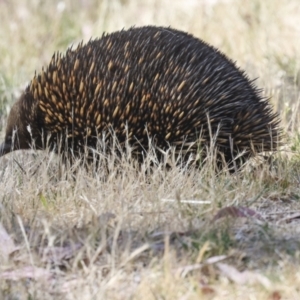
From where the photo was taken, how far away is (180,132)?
15.7 feet

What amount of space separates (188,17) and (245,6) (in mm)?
599

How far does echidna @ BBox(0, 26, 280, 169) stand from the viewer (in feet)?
15.6

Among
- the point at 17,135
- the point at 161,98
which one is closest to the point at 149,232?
the point at 161,98

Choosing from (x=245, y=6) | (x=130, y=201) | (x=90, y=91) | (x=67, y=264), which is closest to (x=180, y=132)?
(x=90, y=91)

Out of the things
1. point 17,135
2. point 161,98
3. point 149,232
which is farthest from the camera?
point 17,135

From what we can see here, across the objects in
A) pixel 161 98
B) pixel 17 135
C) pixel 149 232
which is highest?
pixel 161 98

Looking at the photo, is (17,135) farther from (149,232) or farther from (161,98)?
(149,232)

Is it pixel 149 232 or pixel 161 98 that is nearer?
pixel 149 232

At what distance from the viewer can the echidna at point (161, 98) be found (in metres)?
4.75

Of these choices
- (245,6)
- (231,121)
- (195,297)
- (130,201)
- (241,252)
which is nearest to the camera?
(195,297)

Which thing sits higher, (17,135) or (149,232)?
(17,135)

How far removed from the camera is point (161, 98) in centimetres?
476

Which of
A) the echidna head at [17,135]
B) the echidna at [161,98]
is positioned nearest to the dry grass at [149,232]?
the echidna head at [17,135]

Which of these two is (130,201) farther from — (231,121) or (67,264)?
(231,121)
